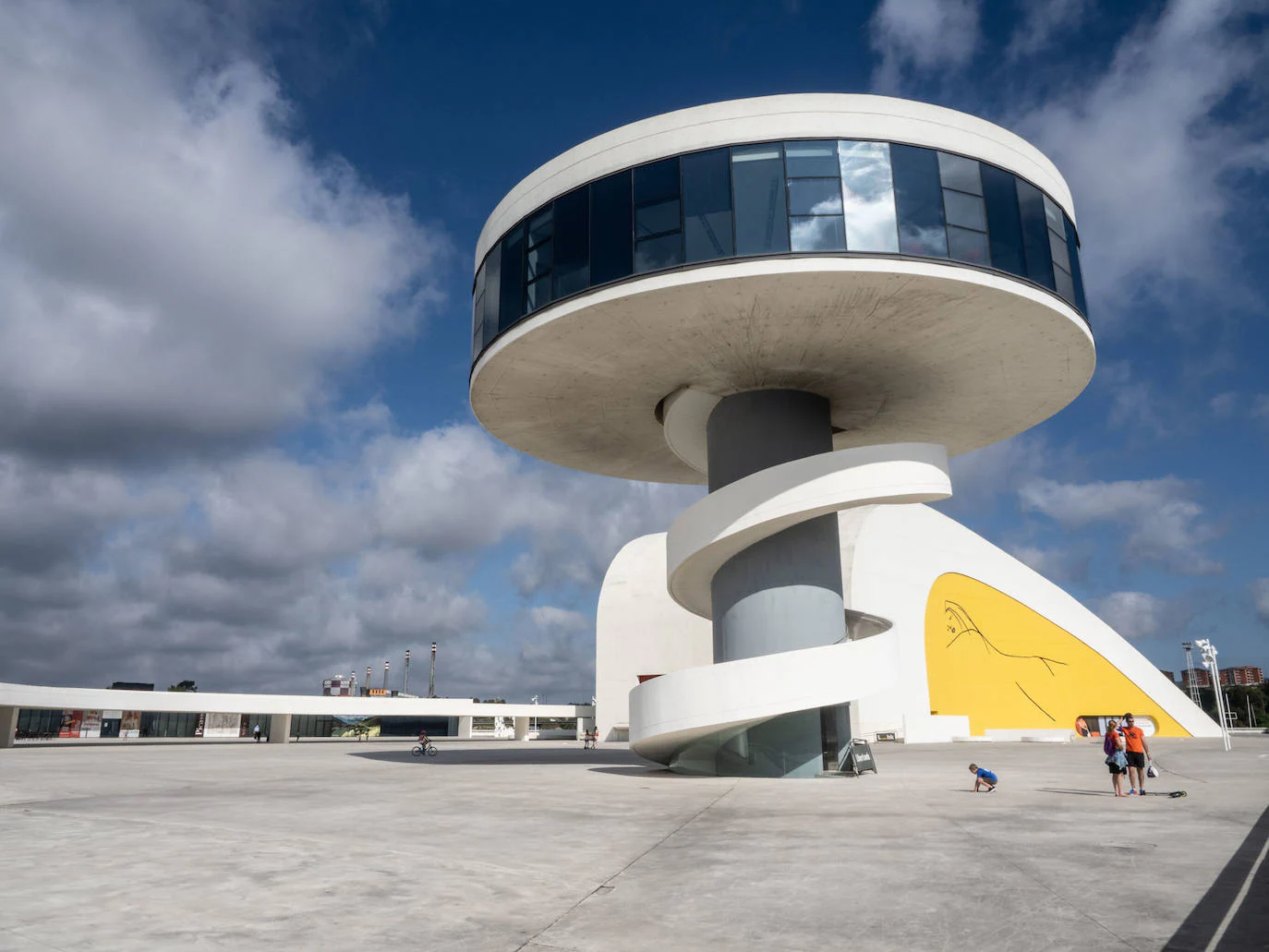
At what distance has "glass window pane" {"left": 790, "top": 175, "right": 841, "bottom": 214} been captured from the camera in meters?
17.4

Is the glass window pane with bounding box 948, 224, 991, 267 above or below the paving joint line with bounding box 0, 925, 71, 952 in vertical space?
→ above

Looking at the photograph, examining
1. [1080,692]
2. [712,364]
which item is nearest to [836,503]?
[712,364]

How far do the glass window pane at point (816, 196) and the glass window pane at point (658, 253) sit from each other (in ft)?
7.46

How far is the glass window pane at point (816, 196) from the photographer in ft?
57.1

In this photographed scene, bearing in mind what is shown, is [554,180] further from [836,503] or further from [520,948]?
[520,948]

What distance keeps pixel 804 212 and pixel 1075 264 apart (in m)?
7.24

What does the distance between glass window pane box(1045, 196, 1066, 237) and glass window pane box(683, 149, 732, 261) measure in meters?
7.17

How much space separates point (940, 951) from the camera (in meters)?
5.41

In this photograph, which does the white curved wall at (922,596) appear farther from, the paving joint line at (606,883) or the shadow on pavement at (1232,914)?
the shadow on pavement at (1232,914)

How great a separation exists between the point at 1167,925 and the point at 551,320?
15.3 meters

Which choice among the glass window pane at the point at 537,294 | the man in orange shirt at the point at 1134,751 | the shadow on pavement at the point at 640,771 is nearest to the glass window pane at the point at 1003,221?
the man in orange shirt at the point at 1134,751

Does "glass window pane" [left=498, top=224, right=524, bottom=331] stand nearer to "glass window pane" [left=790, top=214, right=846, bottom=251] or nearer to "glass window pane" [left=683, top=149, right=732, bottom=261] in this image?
"glass window pane" [left=683, top=149, right=732, bottom=261]

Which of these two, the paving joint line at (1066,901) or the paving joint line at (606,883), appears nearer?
the paving joint line at (1066,901)

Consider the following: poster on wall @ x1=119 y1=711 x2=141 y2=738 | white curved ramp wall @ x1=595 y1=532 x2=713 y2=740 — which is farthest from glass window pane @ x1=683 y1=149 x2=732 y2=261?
poster on wall @ x1=119 y1=711 x2=141 y2=738
